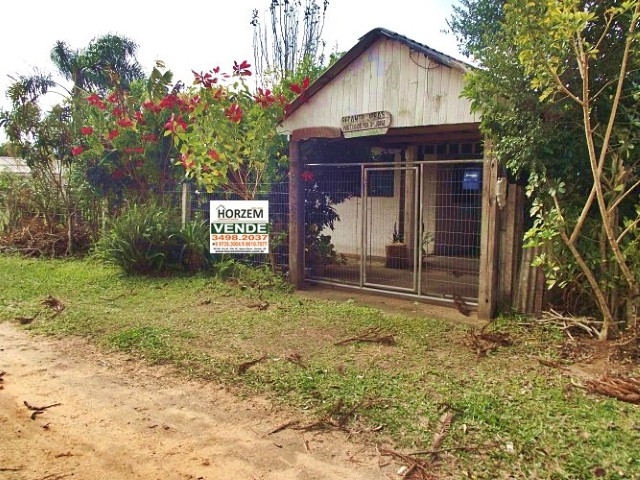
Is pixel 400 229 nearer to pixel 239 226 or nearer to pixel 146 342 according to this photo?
pixel 239 226

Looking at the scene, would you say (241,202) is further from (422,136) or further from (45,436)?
(45,436)

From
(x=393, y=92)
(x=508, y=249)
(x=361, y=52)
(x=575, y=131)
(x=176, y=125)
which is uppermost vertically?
(x=361, y=52)

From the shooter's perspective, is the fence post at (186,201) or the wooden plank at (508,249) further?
the fence post at (186,201)

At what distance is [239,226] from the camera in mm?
8797

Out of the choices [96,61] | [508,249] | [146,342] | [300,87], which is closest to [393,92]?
[300,87]

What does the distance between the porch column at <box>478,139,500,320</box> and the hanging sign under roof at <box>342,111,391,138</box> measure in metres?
1.48

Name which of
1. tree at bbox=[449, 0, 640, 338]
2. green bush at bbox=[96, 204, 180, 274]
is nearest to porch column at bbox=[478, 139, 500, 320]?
tree at bbox=[449, 0, 640, 338]

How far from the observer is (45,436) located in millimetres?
3600

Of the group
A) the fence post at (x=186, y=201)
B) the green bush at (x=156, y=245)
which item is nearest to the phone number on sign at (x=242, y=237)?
the green bush at (x=156, y=245)

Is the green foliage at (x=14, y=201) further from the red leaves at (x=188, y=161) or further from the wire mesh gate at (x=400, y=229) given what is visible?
the wire mesh gate at (x=400, y=229)

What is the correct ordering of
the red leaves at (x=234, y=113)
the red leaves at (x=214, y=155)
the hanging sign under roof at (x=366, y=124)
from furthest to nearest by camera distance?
the red leaves at (x=214, y=155)
the red leaves at (x=234, y=113)
the hanging sign under roof at (x=366, y=124)

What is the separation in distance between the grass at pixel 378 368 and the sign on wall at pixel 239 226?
25.5 inches

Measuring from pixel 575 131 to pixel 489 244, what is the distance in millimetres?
1555

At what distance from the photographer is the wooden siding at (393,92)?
6473 mm
